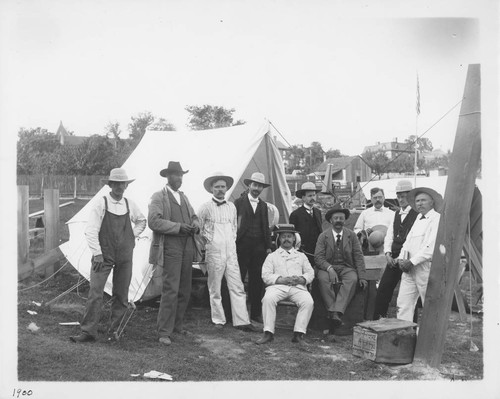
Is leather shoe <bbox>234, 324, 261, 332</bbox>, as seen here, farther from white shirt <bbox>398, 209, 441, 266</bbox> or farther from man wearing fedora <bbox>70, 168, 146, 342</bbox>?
white shirt <bbox>398, 209, 441, 266</bbox>

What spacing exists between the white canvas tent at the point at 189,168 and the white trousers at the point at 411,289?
2.60 metres

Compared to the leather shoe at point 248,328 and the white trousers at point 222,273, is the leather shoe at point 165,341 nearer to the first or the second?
the white trousers at point 222,273

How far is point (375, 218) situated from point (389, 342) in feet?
10.3

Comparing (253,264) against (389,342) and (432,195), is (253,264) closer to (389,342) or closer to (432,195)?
(389,342)

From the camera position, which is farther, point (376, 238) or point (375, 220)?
point (375, 220)

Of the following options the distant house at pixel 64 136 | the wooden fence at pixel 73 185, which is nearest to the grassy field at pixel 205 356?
the distant house at pixel 64 136

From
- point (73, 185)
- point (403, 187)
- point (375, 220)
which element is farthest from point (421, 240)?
point (73, 185)

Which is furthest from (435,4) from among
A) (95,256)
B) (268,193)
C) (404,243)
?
(268,193)

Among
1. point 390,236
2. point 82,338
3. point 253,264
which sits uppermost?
point 390,236

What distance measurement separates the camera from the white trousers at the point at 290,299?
557 centimetres

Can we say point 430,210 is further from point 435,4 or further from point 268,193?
point 268,193

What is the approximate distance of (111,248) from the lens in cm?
523

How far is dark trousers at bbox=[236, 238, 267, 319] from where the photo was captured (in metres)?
6.38

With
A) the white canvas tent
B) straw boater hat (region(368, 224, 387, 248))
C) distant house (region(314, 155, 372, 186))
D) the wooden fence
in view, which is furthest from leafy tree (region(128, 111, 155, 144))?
straw boater hat (region(368, 224, 387, 248))
